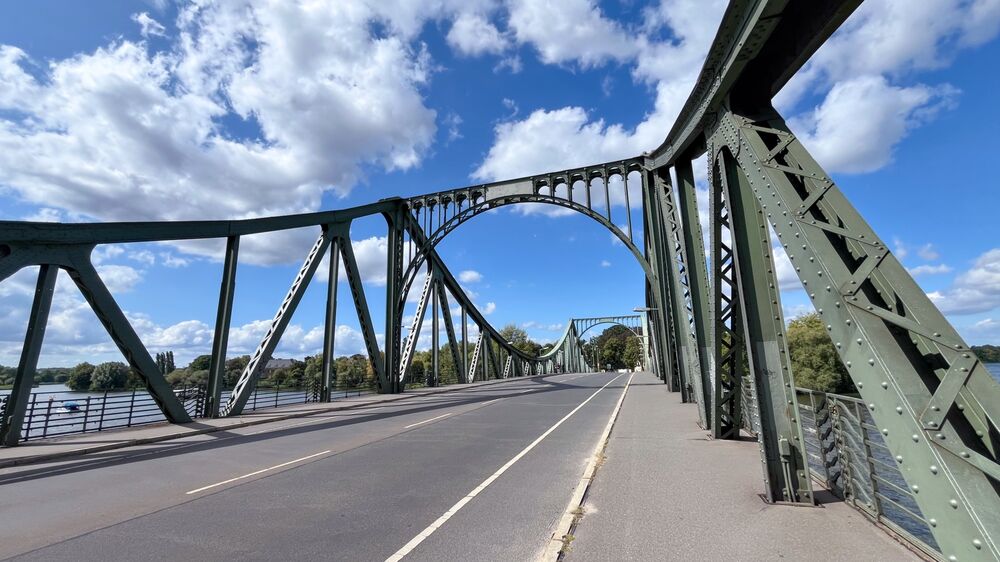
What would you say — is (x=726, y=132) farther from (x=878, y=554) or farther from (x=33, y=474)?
(x=33, y=474)

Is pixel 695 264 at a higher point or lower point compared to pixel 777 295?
higher

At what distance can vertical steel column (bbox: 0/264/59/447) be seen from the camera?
423 inches

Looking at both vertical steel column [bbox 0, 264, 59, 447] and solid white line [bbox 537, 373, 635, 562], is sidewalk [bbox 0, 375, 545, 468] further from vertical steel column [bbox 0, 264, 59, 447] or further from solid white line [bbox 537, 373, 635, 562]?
solid white line [bbox 537, 373, 635, 562]

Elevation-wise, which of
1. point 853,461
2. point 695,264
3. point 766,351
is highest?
point 695,264

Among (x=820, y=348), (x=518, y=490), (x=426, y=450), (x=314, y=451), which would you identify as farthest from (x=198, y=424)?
(x=820, y=348)

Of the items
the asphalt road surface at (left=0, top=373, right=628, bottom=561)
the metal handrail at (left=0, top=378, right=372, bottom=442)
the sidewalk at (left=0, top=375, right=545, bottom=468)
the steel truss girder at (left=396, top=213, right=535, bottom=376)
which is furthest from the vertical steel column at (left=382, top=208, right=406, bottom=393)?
the asphalt road surface at (left=0, top=373, right=628, bottom=561)

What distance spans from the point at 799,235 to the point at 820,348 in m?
37.8

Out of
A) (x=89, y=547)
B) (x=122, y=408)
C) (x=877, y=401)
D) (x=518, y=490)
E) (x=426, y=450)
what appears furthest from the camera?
(x=122, y=408)

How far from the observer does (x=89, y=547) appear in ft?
15.0

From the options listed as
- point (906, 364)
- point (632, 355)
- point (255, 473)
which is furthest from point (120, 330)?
point (632, 355)

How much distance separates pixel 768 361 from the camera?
17.8 ft

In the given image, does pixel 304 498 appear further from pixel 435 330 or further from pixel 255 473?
pixel 435 330

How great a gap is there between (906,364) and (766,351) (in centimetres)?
270

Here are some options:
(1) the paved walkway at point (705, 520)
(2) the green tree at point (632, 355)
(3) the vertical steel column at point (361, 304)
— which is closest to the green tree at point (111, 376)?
(3) the vertical steel column at point (361, 304)
